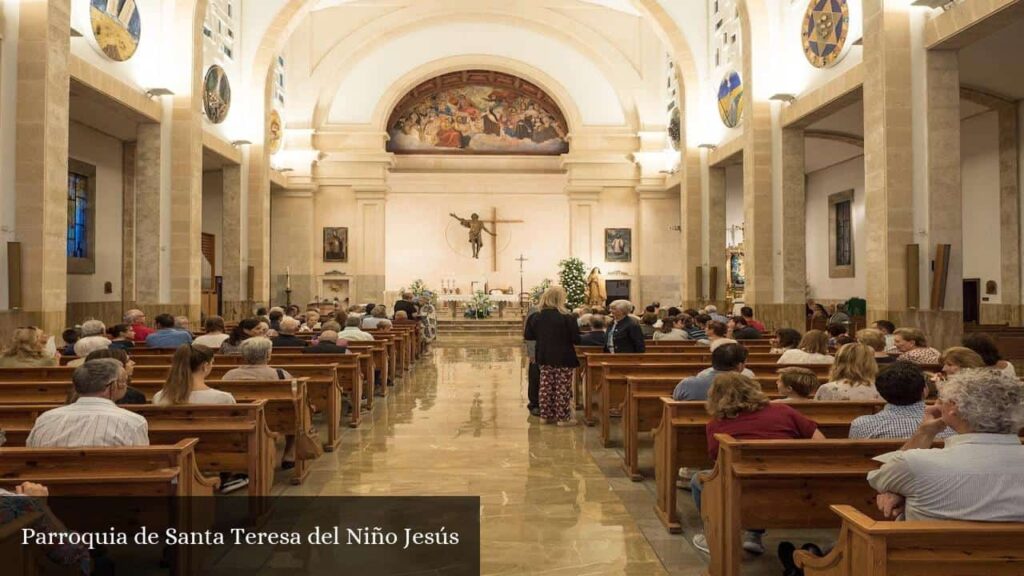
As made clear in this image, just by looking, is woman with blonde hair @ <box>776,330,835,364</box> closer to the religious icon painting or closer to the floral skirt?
the floral skirt

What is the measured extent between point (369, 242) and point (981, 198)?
1804 cm

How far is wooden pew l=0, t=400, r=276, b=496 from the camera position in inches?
189

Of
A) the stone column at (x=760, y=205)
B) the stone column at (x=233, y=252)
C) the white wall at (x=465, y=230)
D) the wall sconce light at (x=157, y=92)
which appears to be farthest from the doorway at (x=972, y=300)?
the wall sconce light at (x=157, y=92)

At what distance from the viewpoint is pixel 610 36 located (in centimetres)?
2534

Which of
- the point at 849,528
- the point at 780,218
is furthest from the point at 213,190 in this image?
the point at 849,528

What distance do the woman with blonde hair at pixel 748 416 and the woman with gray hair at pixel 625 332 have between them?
14.6 feet

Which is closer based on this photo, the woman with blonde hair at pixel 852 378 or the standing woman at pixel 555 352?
the woman with blonde hair at pixel 852 378

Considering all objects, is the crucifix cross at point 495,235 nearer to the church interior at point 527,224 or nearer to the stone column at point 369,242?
the church interior at point 527,224

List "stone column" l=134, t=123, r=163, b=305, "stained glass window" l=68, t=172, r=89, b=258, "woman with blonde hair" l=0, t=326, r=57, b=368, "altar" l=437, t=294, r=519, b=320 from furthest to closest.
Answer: "altar" l=437, t=294, r=519, b=320 → "stained glass window" l=68, t=172, r=89, b=258 → "stone column" l=134, t=123, r=163, b=305 → "woman with blonde hair" l=0, t=326, r=57, b=368

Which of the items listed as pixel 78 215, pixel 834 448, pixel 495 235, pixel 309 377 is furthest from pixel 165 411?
pixel 495 235

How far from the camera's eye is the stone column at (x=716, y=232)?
1911 cm

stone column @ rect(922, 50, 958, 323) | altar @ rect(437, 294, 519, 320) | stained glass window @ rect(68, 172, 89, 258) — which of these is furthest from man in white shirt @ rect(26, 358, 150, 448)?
altar @ rect(437, 294, 519, 320)

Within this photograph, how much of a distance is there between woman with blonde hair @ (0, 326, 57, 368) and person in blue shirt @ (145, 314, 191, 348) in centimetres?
156

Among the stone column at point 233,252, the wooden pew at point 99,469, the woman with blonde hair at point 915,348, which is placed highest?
the stone column at point 233,252
